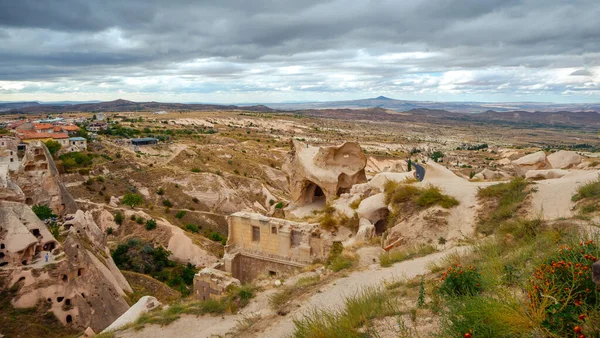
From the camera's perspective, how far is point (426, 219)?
532 inches

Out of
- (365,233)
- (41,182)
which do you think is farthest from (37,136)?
(365,233)

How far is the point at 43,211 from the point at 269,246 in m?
15.6

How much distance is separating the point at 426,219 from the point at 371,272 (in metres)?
4.57

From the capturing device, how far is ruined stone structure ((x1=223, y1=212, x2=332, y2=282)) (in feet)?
47.1

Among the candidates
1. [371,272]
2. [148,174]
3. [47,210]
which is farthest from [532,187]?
[148,174]

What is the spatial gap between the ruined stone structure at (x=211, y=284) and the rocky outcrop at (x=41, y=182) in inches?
627

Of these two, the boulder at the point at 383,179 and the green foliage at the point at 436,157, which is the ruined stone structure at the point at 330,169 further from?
the green foliage at the point at 436,157

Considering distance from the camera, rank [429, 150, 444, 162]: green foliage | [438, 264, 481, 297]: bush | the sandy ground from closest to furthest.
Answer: [438, 264, 481, 297]: bush, the sandy ground, [429, 150, 444, 162]: green foliage

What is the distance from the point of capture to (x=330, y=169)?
21.5 metres

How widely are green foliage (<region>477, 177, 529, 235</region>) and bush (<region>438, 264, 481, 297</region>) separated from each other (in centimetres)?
684

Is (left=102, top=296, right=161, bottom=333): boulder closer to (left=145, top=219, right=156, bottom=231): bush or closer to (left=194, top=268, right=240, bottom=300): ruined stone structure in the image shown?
(left=194, top=268, right=240, bottom=300): ruined stone structure

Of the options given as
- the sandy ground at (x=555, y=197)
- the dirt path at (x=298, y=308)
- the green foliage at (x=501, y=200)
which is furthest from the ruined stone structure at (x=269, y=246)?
the sandy ground at (x=555, y=197)

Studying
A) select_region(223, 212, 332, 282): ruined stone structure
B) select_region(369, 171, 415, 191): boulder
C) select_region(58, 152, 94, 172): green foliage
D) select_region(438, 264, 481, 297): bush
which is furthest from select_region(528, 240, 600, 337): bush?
select_region(58, 152, 94, 172): green foliage

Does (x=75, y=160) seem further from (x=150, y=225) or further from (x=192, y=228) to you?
(x=150, y=225)
